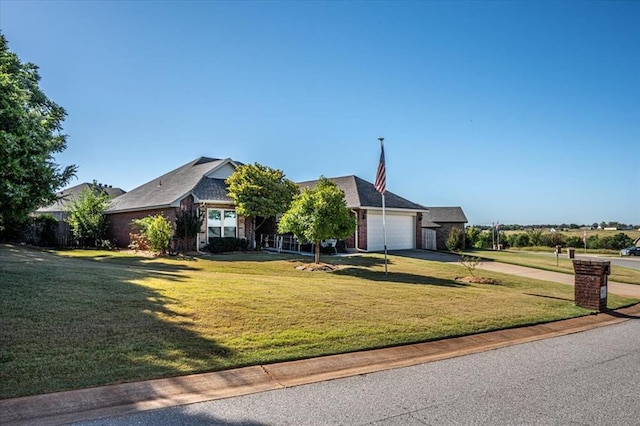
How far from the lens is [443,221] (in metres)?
39.3

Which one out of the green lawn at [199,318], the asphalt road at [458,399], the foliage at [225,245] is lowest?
the asphalt road at [458,399]

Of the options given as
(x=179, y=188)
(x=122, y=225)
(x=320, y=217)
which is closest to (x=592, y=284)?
(x=320, y=217)

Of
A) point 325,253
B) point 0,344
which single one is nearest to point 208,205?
point 325,253

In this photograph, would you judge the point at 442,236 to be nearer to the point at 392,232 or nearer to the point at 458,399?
the point at 392,232

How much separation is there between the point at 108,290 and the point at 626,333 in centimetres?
1082

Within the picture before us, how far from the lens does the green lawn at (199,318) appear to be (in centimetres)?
543

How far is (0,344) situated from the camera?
566 cm

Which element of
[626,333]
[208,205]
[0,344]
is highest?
[208,205]

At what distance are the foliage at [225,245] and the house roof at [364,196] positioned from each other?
6.56m

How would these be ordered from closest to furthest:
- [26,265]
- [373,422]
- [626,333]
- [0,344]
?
[373,422], [0,344], [626,333], [26,265]

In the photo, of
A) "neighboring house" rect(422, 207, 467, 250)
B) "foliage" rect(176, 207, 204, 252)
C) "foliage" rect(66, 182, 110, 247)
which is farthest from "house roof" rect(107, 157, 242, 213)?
"neighboring house" rect(422, 207, 467, 250)

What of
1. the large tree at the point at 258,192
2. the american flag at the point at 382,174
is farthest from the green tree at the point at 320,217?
the large tree at the point at 258,192

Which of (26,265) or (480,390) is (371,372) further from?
(26,265)

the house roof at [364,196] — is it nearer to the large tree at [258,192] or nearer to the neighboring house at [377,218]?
the neighboring house at [377,218]
